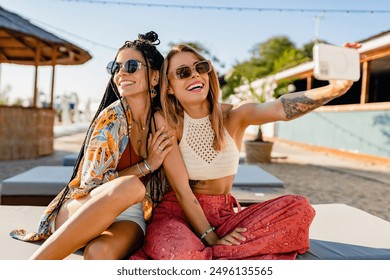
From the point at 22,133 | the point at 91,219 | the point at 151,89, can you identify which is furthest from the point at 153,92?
the point at 22,133

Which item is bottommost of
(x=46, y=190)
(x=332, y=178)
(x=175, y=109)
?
(x=332, y=178)

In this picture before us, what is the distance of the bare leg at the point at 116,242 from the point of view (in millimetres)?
1527

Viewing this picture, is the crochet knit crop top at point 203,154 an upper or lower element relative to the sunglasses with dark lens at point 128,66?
lower

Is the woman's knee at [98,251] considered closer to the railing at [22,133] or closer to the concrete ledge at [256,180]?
the concrete ledge at [256,180]

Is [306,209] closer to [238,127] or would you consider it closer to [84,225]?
[238,127]

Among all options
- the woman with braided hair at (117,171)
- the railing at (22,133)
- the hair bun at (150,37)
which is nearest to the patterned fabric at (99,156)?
the woman with braided hair at (117,171)

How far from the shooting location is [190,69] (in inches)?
75.1

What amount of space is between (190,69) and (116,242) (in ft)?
2.97

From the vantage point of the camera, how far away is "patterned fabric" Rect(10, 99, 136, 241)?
1765 millimetres

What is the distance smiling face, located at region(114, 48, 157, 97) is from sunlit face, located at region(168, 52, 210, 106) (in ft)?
0.47

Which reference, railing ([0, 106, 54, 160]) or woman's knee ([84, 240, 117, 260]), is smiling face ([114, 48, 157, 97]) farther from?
railing ([0, 106, 54, 160])

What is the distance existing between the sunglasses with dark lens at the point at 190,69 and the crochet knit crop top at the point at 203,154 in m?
0.23

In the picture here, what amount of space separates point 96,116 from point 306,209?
1.15 metres

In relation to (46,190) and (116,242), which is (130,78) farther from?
(46,190)
